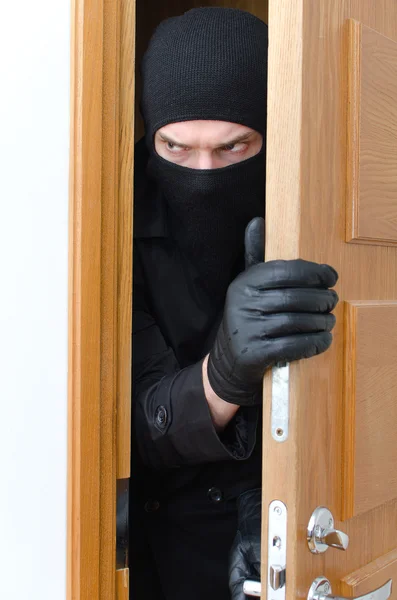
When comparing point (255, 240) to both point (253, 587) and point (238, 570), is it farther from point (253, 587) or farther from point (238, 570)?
point (238, 570)

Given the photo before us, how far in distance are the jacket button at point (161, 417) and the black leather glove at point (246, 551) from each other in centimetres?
27

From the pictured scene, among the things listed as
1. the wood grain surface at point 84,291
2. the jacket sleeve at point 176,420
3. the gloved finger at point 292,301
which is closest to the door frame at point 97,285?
the wood grain surface at point 84,291

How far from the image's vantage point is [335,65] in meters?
0.86

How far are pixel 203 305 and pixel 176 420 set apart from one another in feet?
0.99

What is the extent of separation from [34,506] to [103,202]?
46cm

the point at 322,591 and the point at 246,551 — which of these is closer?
the point at 322,591

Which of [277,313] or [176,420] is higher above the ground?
[277,313]

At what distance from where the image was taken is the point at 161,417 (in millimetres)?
1162

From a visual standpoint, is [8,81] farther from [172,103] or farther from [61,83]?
[172,103]

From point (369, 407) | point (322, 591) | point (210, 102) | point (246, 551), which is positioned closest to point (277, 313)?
point (369, 407)

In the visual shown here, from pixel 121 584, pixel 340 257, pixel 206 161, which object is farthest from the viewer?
pixel 206 161

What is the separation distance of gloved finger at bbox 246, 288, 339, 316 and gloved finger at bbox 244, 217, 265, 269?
0.08 m

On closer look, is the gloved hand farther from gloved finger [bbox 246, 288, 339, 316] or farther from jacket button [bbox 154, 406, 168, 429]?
jacket button [bbox 154, 406, 168, 429]

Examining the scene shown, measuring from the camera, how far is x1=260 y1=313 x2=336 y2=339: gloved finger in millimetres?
805
